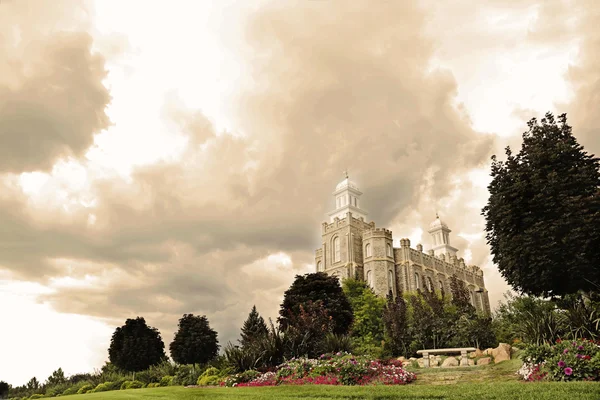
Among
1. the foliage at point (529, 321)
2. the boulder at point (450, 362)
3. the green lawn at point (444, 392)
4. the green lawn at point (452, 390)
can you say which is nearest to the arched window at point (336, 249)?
the foliage at point (529, 321)

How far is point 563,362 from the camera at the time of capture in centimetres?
1091

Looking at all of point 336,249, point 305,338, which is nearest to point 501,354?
point 305,338

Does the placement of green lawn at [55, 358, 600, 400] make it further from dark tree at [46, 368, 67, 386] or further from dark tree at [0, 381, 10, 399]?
dark tree at [0, 381, 10, 399]

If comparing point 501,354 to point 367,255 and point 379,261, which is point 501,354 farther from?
point 367,255

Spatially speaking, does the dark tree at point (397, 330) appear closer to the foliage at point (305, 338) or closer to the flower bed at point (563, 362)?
the foliage at point (305, 338)

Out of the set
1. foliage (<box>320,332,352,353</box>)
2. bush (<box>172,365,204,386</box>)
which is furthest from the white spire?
foliage (<box>320,332,352,353</box>)

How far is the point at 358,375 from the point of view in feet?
44.8

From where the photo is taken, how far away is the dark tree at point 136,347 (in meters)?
33.8

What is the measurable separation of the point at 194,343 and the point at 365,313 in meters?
16.0

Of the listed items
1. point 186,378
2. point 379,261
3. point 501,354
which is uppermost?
point 379,261

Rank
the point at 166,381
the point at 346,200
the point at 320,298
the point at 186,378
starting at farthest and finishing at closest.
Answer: the point at 346,200 → the point at 320,298 → the point at 166,381 → the point at 186,378

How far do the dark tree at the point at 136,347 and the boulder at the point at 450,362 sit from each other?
77.6ft

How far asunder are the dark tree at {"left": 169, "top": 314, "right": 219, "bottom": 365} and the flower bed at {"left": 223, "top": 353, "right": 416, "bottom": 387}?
15114mm

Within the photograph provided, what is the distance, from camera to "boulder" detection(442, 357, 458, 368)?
16.7 m
